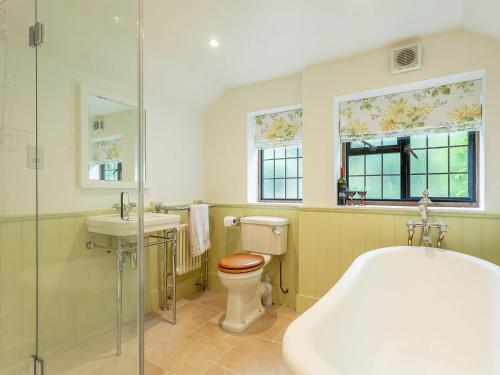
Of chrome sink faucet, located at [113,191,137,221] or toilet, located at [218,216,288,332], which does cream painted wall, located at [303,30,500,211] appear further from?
chrome sink faucet, located at [113,191,137,221]

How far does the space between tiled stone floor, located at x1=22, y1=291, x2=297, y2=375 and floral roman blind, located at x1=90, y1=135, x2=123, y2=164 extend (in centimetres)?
112

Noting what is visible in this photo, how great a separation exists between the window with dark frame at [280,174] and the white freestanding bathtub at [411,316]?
1.16 m

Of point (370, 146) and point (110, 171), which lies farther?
point (370, 146)

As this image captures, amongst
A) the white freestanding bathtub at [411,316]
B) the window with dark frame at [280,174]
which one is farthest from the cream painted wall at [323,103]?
the white freestanding bathtub at [411,316]

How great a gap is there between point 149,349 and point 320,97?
7.91 feet

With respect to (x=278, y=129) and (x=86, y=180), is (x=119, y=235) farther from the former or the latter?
(x=278, y=129)

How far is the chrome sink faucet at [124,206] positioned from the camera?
172 centimetres

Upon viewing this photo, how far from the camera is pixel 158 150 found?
2.58m

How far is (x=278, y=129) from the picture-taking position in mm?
2805

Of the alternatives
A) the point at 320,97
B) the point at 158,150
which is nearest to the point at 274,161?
the point at 320,97

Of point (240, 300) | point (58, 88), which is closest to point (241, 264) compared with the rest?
point (240, 300)

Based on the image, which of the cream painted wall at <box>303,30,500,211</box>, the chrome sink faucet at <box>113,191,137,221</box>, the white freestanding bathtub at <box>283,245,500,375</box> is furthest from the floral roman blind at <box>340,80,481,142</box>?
the chrome sink faucet at <box>113,191,137,221</box>

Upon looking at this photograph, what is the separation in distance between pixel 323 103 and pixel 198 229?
167cm

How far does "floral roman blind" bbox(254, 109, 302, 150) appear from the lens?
8.87ft
